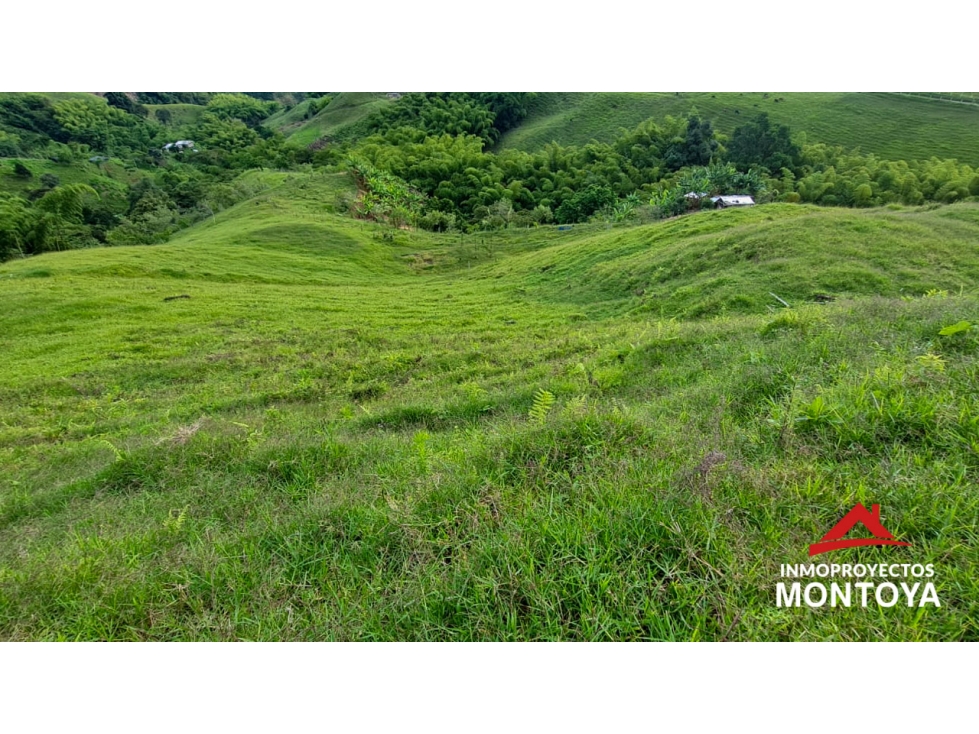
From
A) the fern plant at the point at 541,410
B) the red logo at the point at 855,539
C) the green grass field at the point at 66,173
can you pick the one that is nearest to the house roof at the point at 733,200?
the fern plant at the point at 541,410

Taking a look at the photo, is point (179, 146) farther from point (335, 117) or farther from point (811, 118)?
point (811, 118)

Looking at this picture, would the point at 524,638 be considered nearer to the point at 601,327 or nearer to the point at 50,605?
the point at 50,605

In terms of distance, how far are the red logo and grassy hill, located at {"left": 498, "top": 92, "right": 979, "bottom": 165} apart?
66912 mm

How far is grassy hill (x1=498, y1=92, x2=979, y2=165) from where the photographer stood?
6138cm

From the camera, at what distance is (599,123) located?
82312 mm

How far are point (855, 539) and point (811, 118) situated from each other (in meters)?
99.7

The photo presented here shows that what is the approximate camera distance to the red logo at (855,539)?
2354 mm

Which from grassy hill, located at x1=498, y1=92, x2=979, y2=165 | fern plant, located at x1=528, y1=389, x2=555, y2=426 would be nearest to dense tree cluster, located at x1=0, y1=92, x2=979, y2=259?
grassy hill, located at x1=498, y1=92, x2=979, y2=165

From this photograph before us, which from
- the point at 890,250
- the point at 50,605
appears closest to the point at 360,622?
the point at 50,605

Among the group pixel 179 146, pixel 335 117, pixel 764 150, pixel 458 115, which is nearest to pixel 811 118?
pixel 764 150

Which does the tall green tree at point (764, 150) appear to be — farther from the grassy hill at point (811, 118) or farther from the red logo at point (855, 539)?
the red logo at point (855, 539)

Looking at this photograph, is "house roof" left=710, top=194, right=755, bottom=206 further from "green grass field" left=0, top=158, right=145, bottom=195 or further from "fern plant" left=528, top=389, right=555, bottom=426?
"green grass field" left=0, top=158, right=145, bottom=195

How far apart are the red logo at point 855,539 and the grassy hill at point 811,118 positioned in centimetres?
6691

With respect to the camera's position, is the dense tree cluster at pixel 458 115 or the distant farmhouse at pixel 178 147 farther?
the distant farmhouse at pixel 178 147
